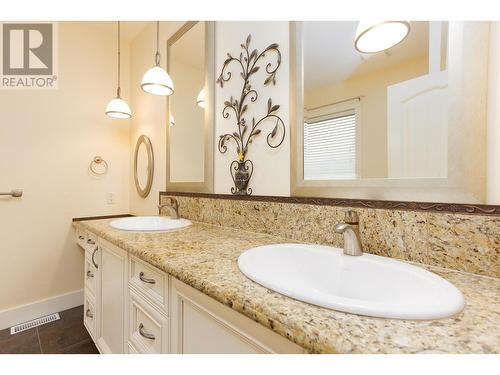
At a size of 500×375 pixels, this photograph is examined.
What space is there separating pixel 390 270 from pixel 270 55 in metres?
1.02

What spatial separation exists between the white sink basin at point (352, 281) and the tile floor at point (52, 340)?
1.44 m

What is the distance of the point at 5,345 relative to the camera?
1.48m

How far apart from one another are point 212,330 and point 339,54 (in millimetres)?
1037

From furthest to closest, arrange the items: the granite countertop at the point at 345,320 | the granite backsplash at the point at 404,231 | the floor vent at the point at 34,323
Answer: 1. the floor vent at the point at 34,323
2. the granite backsplash at the point at 404,231
3. the granite countertop at the point at 345,320

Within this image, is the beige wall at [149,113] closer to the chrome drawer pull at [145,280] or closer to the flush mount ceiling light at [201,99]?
the flush mount ceiling light at [201,99]

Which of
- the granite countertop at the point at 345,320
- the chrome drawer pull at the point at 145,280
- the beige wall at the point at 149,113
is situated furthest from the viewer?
the beige wall at the point at 149,113

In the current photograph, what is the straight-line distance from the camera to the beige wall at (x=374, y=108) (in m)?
0.77

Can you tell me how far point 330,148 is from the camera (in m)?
0.92

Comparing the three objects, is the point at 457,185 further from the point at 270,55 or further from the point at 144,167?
the point at 144,167

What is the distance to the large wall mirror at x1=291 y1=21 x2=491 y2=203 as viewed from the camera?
63 centimetres

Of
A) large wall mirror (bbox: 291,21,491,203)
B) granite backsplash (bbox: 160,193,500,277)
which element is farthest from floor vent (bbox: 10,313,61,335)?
large wall mirror (bbox: 291,21,491,203)

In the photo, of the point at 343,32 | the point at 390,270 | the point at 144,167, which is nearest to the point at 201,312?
the point at 390,270

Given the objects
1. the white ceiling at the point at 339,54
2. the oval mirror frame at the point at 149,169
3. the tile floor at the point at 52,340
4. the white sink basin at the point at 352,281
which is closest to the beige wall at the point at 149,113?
the oval mirror frame at the point at 149,169

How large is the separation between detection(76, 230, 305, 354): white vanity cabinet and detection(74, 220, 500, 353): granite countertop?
0.05 m
